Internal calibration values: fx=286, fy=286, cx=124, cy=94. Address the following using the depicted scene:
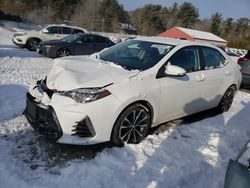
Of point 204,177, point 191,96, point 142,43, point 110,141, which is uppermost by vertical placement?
point 142,43

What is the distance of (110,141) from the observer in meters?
4.13

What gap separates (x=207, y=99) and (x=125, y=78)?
2.30 metres

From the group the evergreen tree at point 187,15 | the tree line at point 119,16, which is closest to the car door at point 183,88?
the tree line at point 119,16

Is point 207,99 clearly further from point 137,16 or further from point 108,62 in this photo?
point 137,16

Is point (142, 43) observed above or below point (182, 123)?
above

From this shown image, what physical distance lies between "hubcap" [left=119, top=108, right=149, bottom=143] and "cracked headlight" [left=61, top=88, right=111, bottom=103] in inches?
22.3

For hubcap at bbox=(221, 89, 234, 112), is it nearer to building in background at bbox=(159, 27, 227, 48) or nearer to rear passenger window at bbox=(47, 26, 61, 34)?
rear passenger window at bbox=(47, 26, 61, 34)

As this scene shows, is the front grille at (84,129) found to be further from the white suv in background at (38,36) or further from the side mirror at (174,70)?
the white suv in background at (38,36)

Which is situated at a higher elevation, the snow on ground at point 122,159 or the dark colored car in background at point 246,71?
the dark colored car in background at point 246,71

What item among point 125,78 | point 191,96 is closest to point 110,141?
point 125,78

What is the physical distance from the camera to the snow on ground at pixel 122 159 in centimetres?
341

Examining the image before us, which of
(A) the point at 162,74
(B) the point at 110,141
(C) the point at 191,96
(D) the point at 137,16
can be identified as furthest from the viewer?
(D) the point at 137,16

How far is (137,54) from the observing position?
4.96m

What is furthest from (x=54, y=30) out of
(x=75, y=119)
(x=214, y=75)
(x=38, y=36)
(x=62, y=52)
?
(x=75, y=119)
